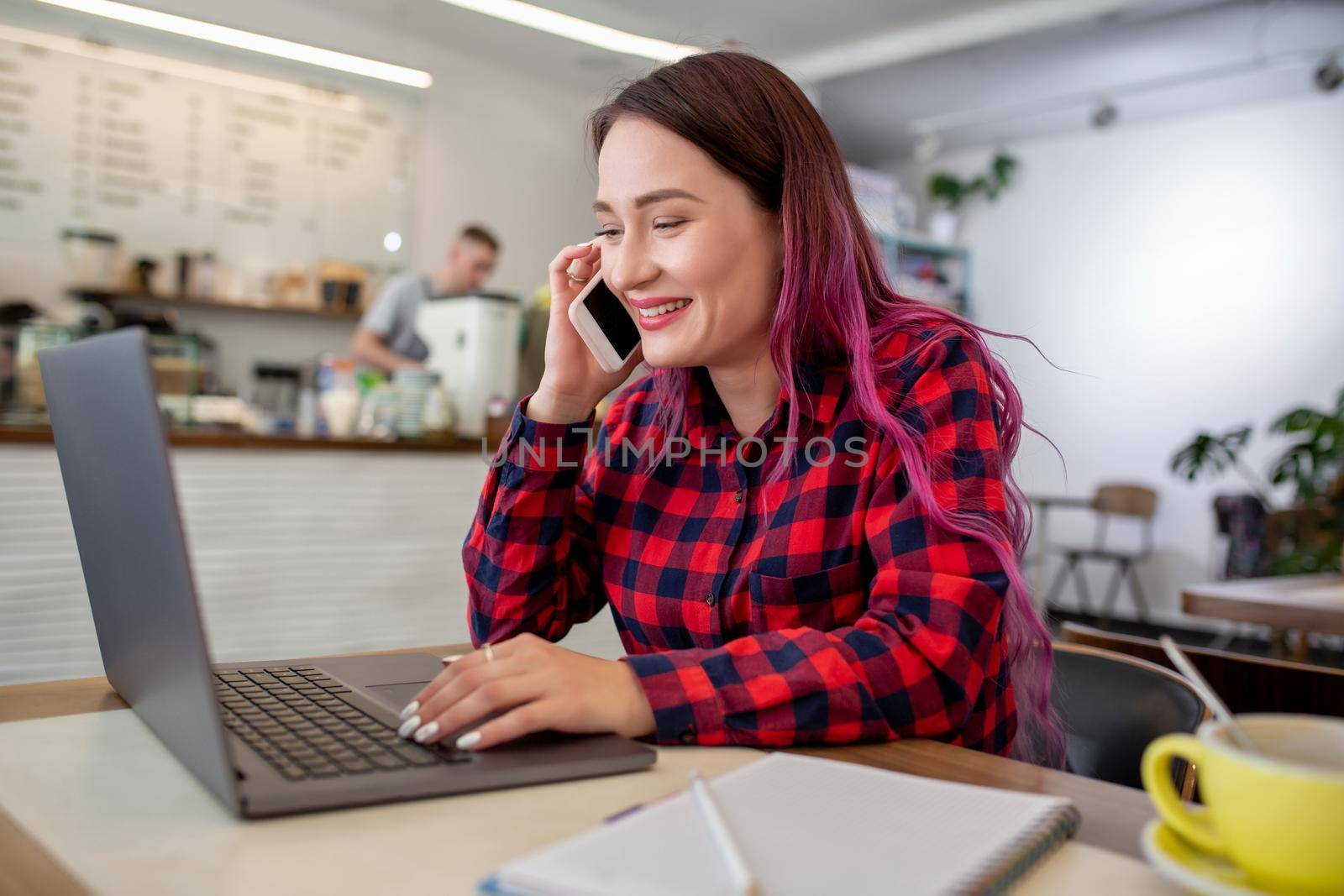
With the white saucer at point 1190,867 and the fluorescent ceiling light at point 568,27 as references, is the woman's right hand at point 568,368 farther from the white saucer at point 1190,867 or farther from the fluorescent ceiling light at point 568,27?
the fluorescent ceiling light at point 568,27

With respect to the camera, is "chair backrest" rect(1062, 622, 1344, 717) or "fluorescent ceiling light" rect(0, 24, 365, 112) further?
"fluorescent ceiling light" rect(0, 24, 365, 112)

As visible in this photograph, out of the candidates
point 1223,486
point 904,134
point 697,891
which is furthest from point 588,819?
point 904,134

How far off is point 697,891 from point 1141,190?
7.60 meters

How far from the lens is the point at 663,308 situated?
1.27 meters

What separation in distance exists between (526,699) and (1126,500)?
680 cm

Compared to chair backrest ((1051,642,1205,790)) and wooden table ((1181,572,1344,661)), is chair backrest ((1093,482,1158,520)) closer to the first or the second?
wooden table ((1181,572,1344,661))

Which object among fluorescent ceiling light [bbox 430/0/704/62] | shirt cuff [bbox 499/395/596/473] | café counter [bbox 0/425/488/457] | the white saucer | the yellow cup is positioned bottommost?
café counter [bbox 0/425/488/457]

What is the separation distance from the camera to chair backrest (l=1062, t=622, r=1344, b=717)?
1429mm

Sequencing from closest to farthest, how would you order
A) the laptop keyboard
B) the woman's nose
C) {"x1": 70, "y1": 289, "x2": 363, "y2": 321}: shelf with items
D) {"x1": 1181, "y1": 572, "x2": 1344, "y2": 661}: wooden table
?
the laptop keyboard → the woman's nose → {"x1": 1181, "y1": 572, "x2": 1344, "y2": 661}: wooden table → {"x1": 70, "y1": 289, "x2": 363, "y2": 321}: shelf with items

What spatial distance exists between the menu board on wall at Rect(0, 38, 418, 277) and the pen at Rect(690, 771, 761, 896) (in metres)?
5.55

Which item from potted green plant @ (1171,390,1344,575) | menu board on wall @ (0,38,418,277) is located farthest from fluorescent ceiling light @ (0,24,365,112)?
potted green plant @ (1171,390,1344,575)

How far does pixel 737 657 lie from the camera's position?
89 cm

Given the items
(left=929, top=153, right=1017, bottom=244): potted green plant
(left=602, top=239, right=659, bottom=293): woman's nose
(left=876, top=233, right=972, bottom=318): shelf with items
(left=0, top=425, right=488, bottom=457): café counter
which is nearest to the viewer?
(left=602, top=239, right=659, bottom=293): woman's nose

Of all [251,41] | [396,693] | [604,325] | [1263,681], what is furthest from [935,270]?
[396,693]
